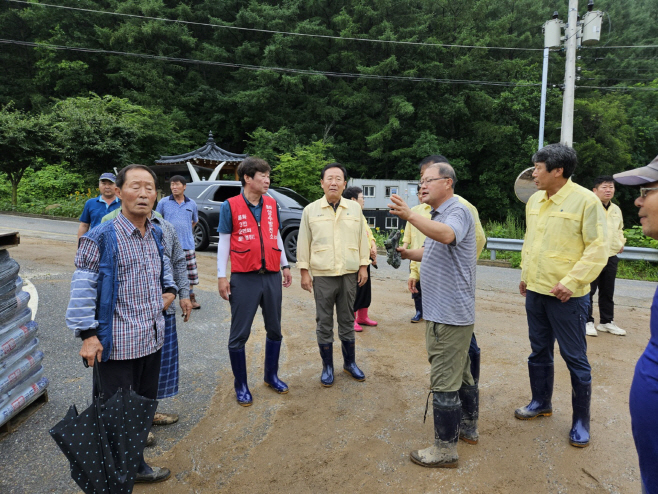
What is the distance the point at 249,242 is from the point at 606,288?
4.68m

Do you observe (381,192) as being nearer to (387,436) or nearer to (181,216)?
(181,216)

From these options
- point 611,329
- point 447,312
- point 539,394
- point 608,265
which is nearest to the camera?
point 447,312

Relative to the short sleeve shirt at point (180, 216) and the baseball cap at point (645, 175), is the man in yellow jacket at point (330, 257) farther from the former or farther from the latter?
the short sleeve shirt at point (180, 216)

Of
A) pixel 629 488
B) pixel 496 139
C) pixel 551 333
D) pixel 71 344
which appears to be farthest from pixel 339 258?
pixel 496 139

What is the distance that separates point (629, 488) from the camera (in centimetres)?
260

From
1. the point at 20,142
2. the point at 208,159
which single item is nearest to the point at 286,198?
the point at 208,159

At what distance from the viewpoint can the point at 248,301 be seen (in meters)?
3.62

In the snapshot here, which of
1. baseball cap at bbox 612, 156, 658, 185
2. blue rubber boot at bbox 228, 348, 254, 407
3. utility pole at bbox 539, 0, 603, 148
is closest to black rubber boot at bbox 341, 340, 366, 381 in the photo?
blue rubber boot at bbox 228, 348, 254, 407

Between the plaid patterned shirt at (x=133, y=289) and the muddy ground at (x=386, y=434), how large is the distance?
2.90ft

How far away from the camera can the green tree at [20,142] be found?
1844cm

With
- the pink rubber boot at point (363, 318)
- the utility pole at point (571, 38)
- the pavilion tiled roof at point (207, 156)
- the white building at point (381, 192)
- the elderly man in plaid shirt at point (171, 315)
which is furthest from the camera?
the white building at point (381, 192)

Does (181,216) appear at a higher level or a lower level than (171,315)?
higher

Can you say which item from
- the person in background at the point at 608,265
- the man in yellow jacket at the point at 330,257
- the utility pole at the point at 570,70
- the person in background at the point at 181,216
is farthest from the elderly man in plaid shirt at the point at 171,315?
the utility pole at the point at 570,70

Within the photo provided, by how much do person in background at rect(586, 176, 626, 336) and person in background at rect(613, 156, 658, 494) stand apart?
4017mm
